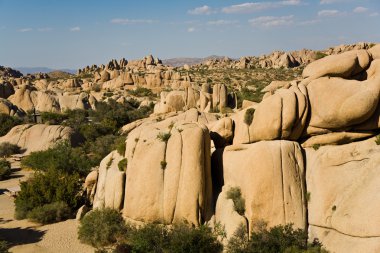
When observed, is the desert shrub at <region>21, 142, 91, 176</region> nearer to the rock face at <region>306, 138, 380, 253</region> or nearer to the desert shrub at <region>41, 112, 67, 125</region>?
the desert shrub at <region>41, 112, 67, 125</region>

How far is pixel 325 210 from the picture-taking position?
20016mm

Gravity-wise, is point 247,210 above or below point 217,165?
below

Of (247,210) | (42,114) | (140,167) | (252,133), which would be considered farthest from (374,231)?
(42,114)

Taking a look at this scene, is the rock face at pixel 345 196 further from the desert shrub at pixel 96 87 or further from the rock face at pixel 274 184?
the desert shrub at pixel 96 87

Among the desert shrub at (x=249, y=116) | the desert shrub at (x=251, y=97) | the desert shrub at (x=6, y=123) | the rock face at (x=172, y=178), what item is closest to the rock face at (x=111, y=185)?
the rock face at (x=172, y=178)

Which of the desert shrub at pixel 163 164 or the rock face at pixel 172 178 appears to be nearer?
the rock face at pixel 172 178

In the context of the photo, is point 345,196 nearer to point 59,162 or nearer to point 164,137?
point 164,137

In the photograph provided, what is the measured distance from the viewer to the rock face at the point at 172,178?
2248 centimetres

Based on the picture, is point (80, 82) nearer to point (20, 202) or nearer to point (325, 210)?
point (20, 202)

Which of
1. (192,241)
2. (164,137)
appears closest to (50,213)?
(164,137)

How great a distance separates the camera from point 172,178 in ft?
75.6

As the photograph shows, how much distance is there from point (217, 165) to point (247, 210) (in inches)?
181

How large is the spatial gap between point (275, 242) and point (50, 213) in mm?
16785

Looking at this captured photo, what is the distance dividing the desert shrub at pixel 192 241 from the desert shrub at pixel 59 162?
59.4 feet
